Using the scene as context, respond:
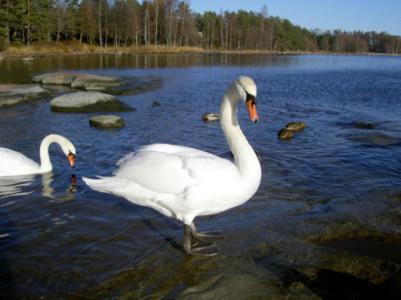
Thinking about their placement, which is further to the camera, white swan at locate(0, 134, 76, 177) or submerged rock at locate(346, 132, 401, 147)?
submerged rock at locate(346, 132, 401, 147)

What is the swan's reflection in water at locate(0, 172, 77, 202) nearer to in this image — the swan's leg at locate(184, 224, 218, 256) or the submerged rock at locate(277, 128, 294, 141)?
the swan's leg at locate(184, 224, 218, 256)

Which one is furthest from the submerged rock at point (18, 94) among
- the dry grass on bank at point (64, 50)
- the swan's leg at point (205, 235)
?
the dry grass on bank at point (64, 50)

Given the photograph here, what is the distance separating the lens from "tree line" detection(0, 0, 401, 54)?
64.4 meters

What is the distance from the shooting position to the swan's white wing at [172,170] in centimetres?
447

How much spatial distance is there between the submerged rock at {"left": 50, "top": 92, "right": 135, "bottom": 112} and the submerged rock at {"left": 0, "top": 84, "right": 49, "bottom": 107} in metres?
2.13

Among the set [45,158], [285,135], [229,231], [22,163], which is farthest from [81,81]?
[229,231]

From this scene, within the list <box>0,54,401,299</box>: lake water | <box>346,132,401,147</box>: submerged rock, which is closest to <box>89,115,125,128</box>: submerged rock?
<box>0,54,401,299</box>: lake water

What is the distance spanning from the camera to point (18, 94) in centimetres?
1772

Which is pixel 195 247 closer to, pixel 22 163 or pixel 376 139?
pixel 22 163

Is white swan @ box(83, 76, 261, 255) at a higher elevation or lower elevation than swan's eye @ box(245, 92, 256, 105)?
lower

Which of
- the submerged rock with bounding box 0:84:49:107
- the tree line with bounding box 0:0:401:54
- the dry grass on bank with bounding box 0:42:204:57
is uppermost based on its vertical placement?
the tree line with bounding box 0:0:401:54

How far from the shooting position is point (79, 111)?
15.4 meters

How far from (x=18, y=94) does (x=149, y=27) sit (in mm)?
77410

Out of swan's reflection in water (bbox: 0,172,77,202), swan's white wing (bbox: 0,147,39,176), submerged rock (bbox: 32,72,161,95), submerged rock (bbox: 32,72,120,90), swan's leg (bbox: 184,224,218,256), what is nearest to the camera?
swan's leg (bbox: 184,224,218,256)
